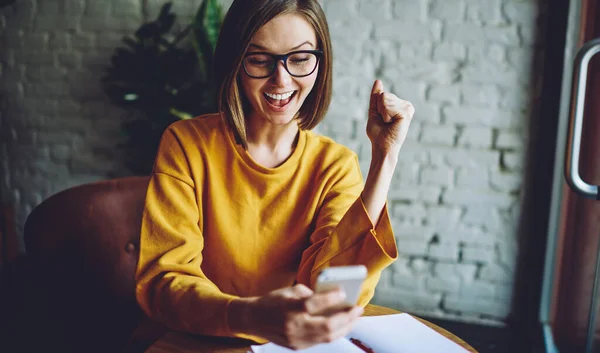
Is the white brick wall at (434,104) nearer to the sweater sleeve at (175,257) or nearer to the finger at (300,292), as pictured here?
the sweater sleeve at (175,257)

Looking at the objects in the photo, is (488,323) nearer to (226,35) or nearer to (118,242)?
(118,242)

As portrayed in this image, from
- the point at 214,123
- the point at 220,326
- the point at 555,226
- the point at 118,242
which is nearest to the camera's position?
the point at 220,326

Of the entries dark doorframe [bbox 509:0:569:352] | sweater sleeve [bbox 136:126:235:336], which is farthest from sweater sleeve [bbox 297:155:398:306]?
dark doorframe [bbox 509:0:569:352]

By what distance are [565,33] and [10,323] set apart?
2037 mm

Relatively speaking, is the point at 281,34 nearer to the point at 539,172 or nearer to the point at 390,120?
the point at 390,120

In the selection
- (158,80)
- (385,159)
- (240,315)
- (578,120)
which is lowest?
(240,315)

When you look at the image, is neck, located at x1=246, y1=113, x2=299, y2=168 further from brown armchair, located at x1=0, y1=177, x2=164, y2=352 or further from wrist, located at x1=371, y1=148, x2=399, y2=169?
brown armchair, located at x1=0, y1=177, x2=164, y2=352

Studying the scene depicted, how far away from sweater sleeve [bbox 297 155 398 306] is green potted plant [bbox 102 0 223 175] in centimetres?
121

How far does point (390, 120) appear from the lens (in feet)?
3.09

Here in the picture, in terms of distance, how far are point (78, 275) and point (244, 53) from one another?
74 cm

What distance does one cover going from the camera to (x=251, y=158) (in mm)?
1065

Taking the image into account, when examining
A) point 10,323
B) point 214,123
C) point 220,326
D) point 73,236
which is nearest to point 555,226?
point 214,123

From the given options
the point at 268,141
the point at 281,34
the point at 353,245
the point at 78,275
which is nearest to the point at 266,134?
the point at 268,141

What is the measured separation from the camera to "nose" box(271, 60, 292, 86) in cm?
96
